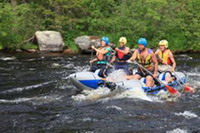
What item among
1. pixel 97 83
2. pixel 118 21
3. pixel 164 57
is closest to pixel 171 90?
pixel 164 57

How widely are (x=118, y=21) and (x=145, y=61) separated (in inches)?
619

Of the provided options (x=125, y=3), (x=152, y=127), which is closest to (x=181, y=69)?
(x=152, y=127)

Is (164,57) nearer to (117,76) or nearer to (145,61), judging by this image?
(145,61)

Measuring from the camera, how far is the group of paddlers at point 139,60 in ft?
31.0

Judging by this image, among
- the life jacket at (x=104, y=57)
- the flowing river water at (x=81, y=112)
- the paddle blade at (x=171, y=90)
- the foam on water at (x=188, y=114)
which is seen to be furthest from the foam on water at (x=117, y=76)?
the foam on water at (x=188, y=114)

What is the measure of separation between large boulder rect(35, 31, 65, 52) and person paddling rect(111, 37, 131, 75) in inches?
484

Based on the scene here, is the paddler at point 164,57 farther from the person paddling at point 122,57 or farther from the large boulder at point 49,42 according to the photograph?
the large boulder at point 49,42

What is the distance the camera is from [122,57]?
1040 centimetres

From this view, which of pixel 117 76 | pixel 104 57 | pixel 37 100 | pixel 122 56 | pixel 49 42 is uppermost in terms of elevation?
pixel 122 56

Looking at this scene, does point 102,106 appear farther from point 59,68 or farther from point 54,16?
point 54,16

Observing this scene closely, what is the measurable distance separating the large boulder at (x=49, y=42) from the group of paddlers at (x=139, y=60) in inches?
467

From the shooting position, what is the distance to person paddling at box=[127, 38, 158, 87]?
936 cm

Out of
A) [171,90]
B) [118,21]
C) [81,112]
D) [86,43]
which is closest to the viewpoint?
[81,112]

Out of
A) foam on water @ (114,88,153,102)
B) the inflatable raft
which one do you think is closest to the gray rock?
the inflatable raft
